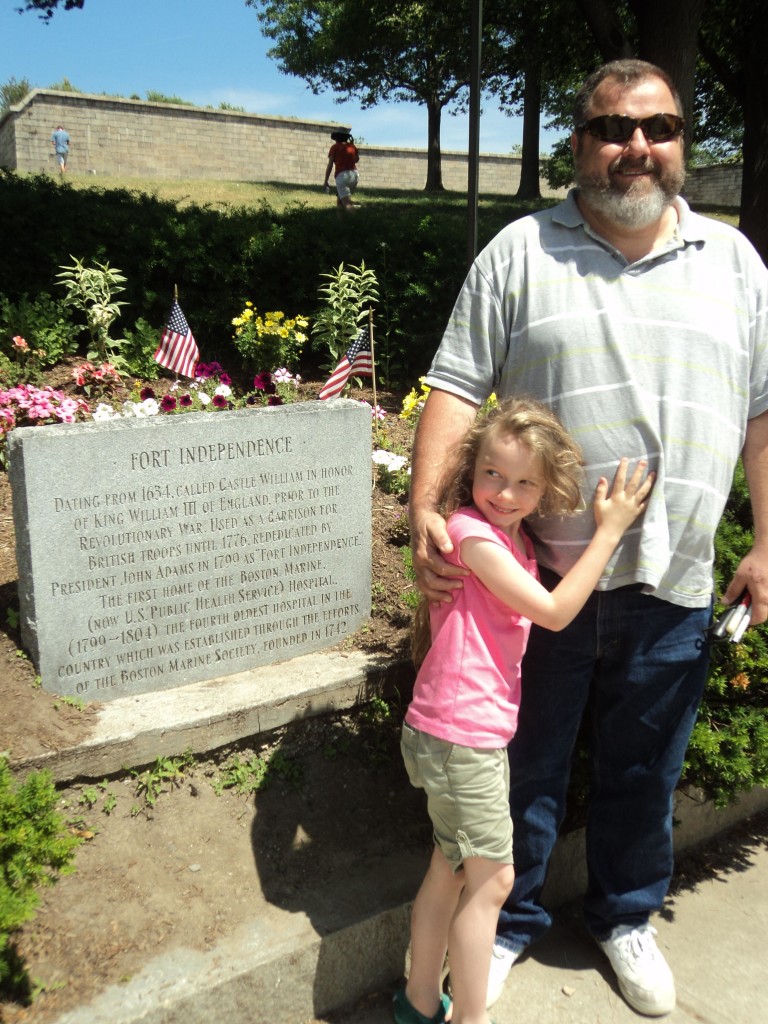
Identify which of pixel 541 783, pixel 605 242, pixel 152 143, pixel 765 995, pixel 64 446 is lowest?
pixel 765 995

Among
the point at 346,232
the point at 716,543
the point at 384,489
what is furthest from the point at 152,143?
the point at 716,543

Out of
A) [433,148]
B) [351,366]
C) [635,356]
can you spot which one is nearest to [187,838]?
[635,356]

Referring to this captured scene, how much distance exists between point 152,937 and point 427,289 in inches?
216

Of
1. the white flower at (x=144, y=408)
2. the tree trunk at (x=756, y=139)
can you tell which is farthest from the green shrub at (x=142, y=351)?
the tree trunk at (x=756, y=139)

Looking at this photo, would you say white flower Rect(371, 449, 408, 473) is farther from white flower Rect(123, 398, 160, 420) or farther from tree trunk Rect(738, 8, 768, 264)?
tree trunk Rect(738, 8, 768, 264)

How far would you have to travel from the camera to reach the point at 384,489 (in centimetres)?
489

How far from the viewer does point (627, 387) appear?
2.16 m

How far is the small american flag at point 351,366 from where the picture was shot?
4.92 metres

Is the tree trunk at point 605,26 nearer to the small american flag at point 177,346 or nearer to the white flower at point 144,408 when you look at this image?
the small american flag at point 177,346

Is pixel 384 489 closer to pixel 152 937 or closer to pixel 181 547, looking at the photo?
pixel 181 547

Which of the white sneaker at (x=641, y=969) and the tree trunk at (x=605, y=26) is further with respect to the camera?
the tree trunk at (x=605, y=26)

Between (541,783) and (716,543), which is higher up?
(716,543)

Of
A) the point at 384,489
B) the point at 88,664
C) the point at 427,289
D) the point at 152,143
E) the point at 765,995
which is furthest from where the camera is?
the point at 152,143

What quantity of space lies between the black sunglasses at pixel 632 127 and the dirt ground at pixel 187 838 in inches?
74.6
